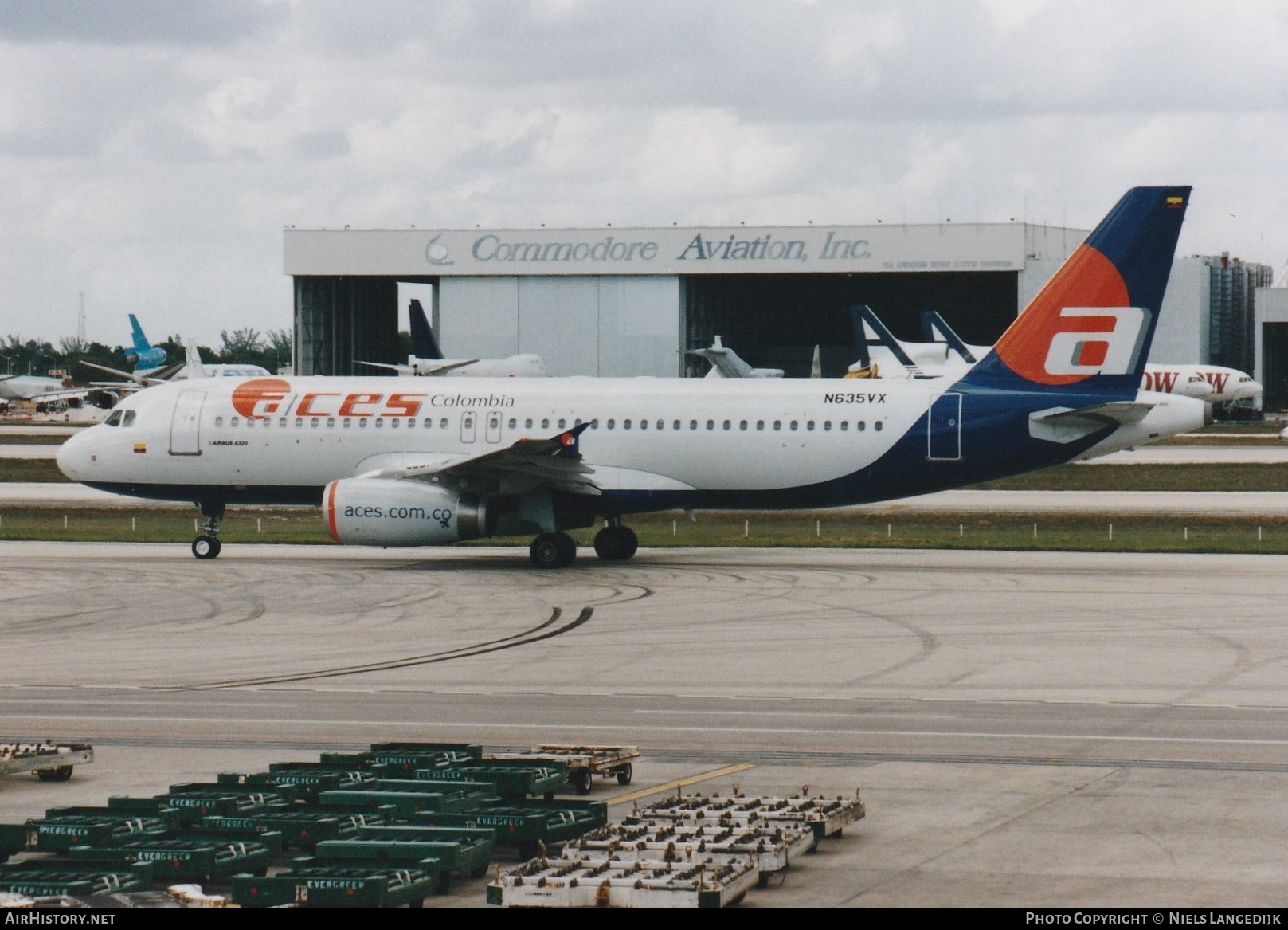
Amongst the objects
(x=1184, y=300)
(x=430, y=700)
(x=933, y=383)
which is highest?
(x=1184, y=300)

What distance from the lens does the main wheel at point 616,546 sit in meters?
39.1

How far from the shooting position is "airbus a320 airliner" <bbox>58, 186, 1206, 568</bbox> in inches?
1404

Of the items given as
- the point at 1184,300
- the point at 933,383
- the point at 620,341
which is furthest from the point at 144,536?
the point at 1184,300

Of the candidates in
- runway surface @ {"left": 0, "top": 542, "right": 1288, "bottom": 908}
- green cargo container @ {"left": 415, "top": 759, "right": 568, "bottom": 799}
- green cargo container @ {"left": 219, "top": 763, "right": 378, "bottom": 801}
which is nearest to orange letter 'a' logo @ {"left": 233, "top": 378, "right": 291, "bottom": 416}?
runway surface @ {"left": 0, "top": 542, "right": 1288, "bottom": 908}

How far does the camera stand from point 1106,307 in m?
35.9

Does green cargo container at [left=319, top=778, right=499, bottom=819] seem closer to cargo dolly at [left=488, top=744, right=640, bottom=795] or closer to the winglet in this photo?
cargo dolly at [left=488, top=744, right=640, bottom=795]

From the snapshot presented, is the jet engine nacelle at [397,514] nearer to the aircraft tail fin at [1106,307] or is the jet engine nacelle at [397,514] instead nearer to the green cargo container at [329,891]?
the aircraft tail fin at [1106,307]

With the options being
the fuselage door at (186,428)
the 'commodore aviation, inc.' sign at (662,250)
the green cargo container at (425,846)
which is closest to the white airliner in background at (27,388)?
the 'commodore aviation, inc.' sign at (662,250)

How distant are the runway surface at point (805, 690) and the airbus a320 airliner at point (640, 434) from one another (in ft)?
5.74

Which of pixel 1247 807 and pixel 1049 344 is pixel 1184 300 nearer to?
pixel 1049 344

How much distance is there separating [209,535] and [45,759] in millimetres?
24841

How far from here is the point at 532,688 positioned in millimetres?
21141

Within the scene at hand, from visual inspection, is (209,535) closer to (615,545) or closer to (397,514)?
(397,514)

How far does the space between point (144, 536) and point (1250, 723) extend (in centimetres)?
3457
